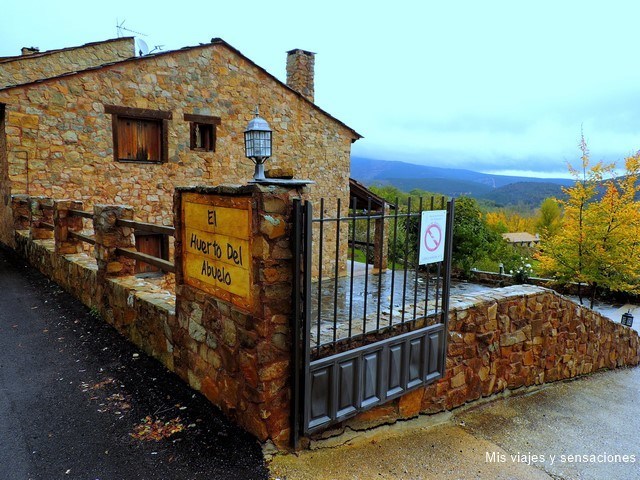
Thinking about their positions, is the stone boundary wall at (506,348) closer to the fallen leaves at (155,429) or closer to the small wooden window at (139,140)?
the fallen leaves at (155,429)

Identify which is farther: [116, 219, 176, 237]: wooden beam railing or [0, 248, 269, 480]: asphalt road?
[116, 219, 176, 237]: wooden beam railing

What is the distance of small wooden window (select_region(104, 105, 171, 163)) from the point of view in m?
9.82

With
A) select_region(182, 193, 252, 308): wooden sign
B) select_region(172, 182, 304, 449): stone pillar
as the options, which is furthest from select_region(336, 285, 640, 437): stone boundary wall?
select_region(182, 193, 252, 308): wooden sign

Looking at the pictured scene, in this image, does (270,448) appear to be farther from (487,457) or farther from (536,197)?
(536,197)

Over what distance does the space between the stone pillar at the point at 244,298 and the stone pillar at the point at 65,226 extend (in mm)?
4433

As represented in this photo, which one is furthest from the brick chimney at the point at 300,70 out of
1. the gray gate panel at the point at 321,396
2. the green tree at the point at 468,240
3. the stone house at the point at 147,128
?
the gray gate panel at the point at 321,396

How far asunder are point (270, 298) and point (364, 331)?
1.07 m

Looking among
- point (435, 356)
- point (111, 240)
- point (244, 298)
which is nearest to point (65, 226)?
point (111, 240)

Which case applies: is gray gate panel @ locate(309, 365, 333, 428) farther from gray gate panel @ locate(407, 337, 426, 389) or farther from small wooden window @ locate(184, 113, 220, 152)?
small wooden window @ locate(184, 113, 220, 152)

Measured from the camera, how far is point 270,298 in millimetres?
2928

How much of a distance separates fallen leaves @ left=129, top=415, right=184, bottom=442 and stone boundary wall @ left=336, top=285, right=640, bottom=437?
4.05 feet

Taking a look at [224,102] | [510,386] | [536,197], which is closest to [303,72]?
[224,102]

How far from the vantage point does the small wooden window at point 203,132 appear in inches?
428

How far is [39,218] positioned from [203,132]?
4.56 m
